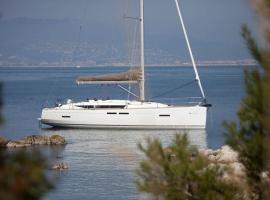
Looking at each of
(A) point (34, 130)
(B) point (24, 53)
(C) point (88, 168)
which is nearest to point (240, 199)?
(C) point (88, 168)

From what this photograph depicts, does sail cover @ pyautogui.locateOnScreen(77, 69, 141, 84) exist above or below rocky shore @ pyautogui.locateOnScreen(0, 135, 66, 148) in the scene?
above

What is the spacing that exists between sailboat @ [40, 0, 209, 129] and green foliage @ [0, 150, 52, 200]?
29.6 metres

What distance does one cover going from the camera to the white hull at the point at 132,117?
110ft

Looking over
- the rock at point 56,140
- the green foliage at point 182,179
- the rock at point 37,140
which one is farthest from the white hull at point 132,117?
the green foliage at point 182,179

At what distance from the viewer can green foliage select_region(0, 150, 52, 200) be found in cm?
335

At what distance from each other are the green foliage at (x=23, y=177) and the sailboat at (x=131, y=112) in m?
29.6

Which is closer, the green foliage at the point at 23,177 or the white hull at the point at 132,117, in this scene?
the green foliage at the point at 23,177

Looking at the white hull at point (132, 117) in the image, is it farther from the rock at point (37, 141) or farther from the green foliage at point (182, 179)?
the green foliage at point (182, 179)

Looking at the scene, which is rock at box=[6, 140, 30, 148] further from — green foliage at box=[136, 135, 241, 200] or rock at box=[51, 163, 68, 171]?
green foliage at box=[136, 135, 241, 200]

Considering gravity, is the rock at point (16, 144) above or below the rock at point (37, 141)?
below

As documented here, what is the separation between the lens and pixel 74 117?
35.7 m

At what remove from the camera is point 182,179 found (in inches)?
337

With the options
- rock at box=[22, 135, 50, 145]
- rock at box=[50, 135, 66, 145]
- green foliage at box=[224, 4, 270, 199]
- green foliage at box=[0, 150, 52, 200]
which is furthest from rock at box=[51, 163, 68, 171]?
green foliage at box=[0, 150, 52, 200]

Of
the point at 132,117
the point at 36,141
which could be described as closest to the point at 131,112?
the point at 132,117
